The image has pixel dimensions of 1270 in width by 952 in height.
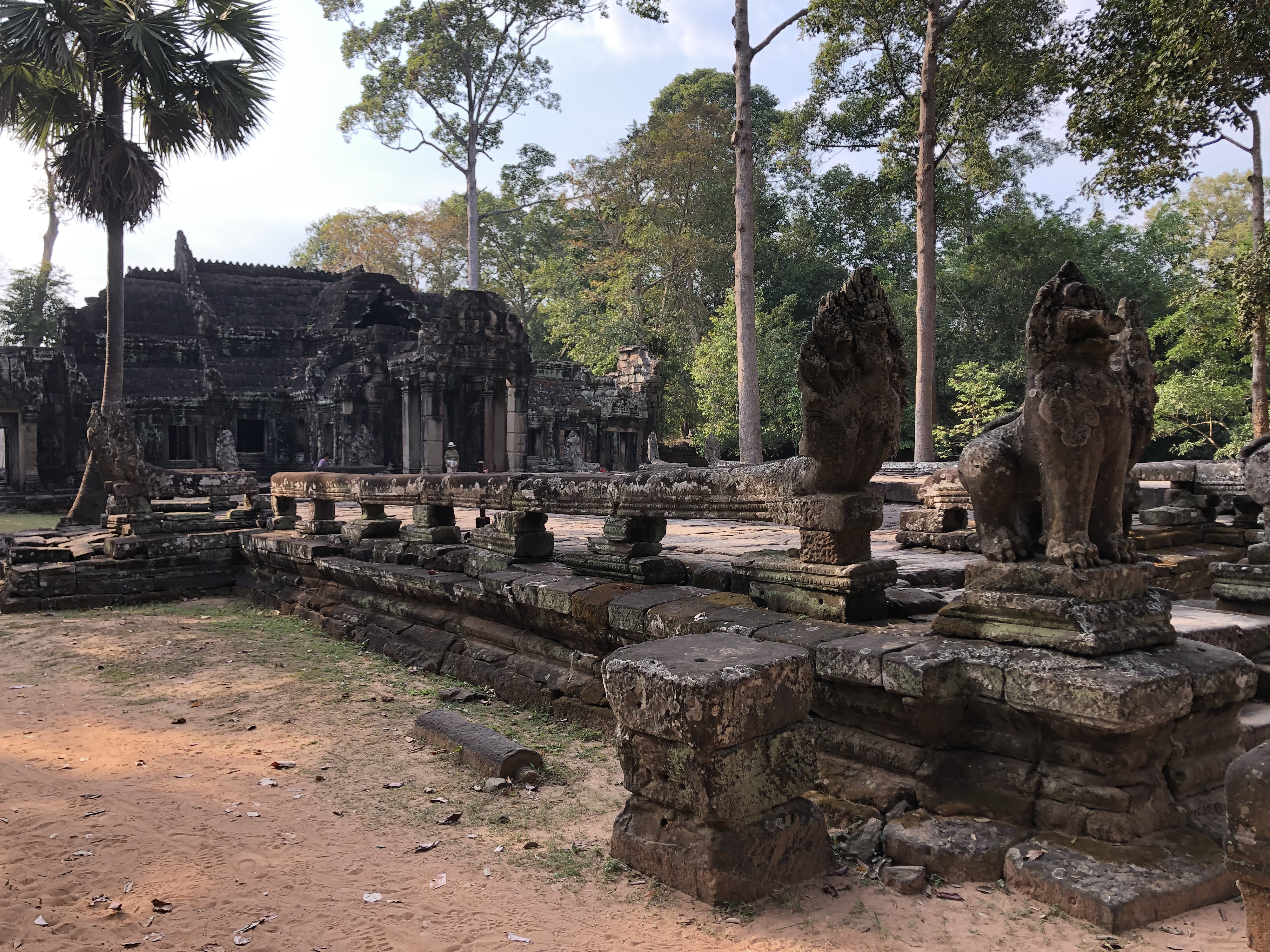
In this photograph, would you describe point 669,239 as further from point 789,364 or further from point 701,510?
point 701,510

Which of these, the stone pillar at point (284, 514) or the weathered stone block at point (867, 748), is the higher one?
the stone pillar at point (284, 514)

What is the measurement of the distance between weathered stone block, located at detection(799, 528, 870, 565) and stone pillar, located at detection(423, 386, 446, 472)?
70.5 feet

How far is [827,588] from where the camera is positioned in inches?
152

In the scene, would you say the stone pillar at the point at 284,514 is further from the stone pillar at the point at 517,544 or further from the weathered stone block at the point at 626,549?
the weathered stone block at the point at 626,549

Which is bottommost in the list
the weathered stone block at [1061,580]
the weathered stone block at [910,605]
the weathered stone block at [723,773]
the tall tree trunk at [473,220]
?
the weathered stone block at [723,773]

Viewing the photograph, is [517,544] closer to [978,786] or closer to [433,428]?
[978,786]

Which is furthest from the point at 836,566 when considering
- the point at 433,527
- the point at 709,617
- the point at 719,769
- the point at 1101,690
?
the point at 433,527

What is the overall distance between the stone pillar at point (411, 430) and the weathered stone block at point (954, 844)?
2342cm

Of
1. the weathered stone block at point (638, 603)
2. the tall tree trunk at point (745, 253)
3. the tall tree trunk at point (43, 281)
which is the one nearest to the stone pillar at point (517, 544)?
the weathered stone block at point (638, 603)

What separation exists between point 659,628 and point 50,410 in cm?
2627

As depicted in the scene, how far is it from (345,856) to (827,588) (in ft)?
7.72

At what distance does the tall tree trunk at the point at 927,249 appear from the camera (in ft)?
51.6

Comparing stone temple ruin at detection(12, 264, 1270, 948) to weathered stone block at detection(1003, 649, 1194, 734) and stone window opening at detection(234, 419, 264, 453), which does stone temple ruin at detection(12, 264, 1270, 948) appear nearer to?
weathered stone block at detection(1003, 649, 1194, 734)

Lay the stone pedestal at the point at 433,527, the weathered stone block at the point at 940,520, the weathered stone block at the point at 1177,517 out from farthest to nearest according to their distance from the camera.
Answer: the stone pedestal at the point at 433,527 < the weathered stone block at the point at 1177,517 < the weathered stone block at the point at 940,520
